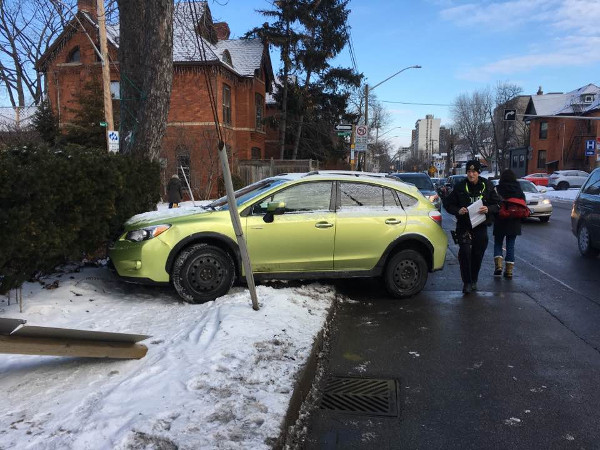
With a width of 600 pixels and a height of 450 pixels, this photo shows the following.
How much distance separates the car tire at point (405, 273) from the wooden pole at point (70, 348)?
363 centimetres

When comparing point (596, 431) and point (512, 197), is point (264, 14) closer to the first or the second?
point (512, 197)

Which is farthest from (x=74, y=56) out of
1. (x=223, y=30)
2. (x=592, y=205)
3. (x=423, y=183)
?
(x=592, y=205)

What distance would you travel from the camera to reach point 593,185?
964cm

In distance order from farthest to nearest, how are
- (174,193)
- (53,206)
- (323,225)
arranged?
1. (174,193)
2. (323,225)
3. (53,206)

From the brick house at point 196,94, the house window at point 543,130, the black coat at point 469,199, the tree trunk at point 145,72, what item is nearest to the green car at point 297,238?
the black coat at point 469,199

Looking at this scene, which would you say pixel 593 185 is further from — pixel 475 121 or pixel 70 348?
pixel 475 121

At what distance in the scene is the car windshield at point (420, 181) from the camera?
1623 centimetres

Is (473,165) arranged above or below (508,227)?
above

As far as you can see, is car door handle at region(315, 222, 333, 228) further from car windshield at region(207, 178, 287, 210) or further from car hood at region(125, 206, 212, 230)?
car hood at region(125, 206, 212, 230)

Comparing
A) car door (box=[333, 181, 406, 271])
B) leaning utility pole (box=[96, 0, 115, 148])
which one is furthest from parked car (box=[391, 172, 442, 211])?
leaning utility pole (box=[96, 0, 115, 148])

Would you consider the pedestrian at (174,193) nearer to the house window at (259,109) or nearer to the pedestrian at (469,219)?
the pedestrian at (469,219)

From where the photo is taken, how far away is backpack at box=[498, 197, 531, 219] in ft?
25.5

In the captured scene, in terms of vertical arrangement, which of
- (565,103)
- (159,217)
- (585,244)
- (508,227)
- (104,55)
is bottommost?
Answer: (585,244)

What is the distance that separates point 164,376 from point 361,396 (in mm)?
1567
